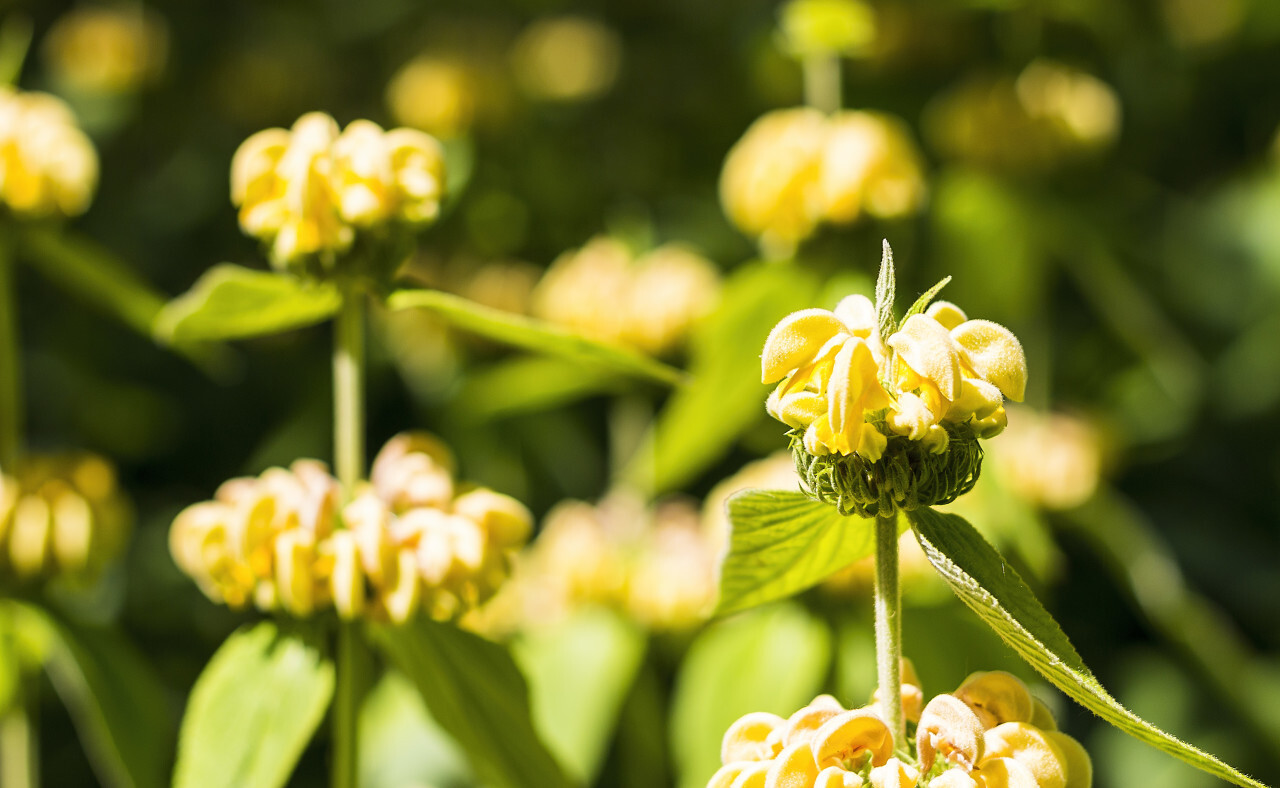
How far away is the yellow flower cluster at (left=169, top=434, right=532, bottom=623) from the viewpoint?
50 cm

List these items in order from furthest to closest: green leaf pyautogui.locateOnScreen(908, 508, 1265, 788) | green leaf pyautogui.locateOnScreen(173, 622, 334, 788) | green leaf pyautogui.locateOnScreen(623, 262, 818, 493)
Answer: green leaf pyautogui.locateOnScreen(623, 262, 818, 493) < green leaf pyautogui.locateOnScreen(173, 622, 334, 788) < green leaf pyautogui.locateOnScreen(908, 508, 1265, 788)

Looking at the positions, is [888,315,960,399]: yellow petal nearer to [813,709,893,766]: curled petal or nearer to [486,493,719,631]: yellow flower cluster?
[813,709,893,766]: curled petal

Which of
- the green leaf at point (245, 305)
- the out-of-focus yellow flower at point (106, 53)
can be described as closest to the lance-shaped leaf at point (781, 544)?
the green leaf at point (245, 305)

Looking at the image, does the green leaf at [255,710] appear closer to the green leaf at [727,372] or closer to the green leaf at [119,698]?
the green leaf at [119,698]

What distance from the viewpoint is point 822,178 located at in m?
0.77

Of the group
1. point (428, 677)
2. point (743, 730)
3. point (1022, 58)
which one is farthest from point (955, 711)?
point (1022, 58)

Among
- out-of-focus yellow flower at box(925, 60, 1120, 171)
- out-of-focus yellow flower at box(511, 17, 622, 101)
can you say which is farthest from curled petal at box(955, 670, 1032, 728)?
out-of-focus yellow flower at box(511, 17, 622, 101)

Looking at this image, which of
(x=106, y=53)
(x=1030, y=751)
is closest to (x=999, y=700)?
(x=1030, y=751)

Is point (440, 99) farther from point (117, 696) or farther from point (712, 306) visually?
point (117, 696)

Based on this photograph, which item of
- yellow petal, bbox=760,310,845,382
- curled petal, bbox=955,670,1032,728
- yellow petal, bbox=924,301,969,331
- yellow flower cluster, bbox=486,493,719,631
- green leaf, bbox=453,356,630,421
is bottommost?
curled petal, bbox=955,670,1032,728

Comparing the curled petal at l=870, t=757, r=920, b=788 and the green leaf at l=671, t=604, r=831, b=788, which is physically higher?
the green leaf at l=671, t=604, r=831, b=788

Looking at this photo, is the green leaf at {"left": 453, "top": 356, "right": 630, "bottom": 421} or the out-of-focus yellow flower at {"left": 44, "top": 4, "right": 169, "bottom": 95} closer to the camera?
the green leaf at {"left": 453, "top": 356, "right": 630, "bottom": 421}

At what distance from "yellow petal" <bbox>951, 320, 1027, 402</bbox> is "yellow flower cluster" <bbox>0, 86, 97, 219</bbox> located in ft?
1.81

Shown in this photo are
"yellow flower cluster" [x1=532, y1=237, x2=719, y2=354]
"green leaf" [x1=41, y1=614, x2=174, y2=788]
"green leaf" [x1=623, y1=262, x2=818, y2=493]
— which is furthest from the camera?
"yellow flower cluster" [x1=532, y1=237, x2=719, y2=354]
